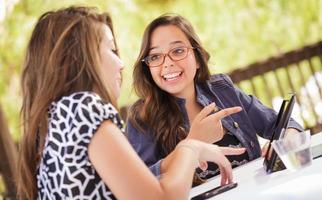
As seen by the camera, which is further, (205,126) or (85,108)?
(205,126)

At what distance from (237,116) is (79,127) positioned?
965 mm

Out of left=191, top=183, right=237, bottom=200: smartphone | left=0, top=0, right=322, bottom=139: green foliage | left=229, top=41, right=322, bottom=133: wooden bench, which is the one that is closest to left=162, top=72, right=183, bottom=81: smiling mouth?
left=191, top=183, right=237, bottom=200: smartphone

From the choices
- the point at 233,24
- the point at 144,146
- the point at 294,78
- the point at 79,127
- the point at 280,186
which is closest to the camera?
the point at 79,127

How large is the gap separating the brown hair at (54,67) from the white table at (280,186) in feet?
1.17

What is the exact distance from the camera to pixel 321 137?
165 centimetres

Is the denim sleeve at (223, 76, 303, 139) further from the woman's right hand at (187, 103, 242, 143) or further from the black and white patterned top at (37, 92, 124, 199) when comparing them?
the black and white patterned top at (37, 92, 124, 199)

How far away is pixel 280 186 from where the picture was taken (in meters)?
1.18

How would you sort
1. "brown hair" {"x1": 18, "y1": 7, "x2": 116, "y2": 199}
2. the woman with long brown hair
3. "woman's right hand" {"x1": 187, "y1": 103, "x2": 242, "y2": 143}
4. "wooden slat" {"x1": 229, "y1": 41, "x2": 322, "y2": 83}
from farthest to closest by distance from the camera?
"wooden slat" {"x1": 229, "y1": 41, "x2": 322, "y2": 83} < "woman's right hand" {"x1": 187, "y1": 103, "x2": 242, "y2": 143} < "brown hair" {"x1": 18, "y1": 7, "x2": 116, "y2": 199} < the woman with long brown hair

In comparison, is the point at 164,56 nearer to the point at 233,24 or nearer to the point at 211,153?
the point at 211,153

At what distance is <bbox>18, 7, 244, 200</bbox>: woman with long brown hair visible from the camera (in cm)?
99

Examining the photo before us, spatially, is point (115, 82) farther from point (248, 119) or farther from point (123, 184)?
point (248, 119)

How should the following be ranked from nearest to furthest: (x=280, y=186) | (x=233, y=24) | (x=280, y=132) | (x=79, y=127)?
(x=79, y=127), (x=280, y=186), (x=280, y=132), (x=233, y=24)

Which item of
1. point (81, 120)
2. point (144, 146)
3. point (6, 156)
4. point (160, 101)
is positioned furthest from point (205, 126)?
point (6, 156)

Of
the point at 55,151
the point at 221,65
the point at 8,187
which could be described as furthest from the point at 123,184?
the point at 221,65
